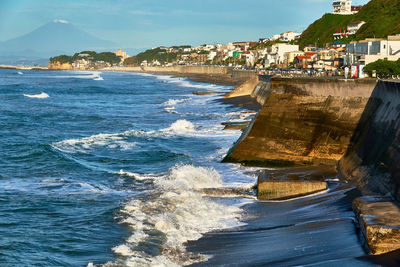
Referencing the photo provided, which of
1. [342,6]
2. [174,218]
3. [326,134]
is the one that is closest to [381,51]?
[326,134]

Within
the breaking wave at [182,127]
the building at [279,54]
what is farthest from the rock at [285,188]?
the building at [279,54]

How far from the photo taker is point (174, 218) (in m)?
15.1

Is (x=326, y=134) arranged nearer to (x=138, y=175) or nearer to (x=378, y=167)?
(x=378, y=167)

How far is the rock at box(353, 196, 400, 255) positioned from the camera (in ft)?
34.2

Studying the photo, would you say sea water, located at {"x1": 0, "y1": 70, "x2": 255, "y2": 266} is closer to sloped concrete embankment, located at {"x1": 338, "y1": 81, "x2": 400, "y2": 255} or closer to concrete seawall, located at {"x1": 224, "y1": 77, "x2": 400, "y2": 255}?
concrete seawall, located at {"x1": 224, "y1": 77, "x2": 400, "y2": 255}

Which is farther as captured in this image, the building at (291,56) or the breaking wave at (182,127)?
the building at (291,56)

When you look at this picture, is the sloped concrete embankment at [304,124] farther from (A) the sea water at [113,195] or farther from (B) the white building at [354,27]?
(B) the white building at [354,27]

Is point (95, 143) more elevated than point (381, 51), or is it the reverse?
point (381, 51)

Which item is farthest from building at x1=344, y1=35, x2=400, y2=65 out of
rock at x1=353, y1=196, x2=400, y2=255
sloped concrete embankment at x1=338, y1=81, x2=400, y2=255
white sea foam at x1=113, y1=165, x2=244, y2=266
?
rock at x1=353, y1=196, x2=400, y2=255

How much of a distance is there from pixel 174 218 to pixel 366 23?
119 metres

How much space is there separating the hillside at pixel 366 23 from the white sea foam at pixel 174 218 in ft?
→ 297

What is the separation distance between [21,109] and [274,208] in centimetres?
4580

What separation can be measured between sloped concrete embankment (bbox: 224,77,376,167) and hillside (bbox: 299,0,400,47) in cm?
8451

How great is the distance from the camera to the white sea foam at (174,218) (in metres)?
12.3
